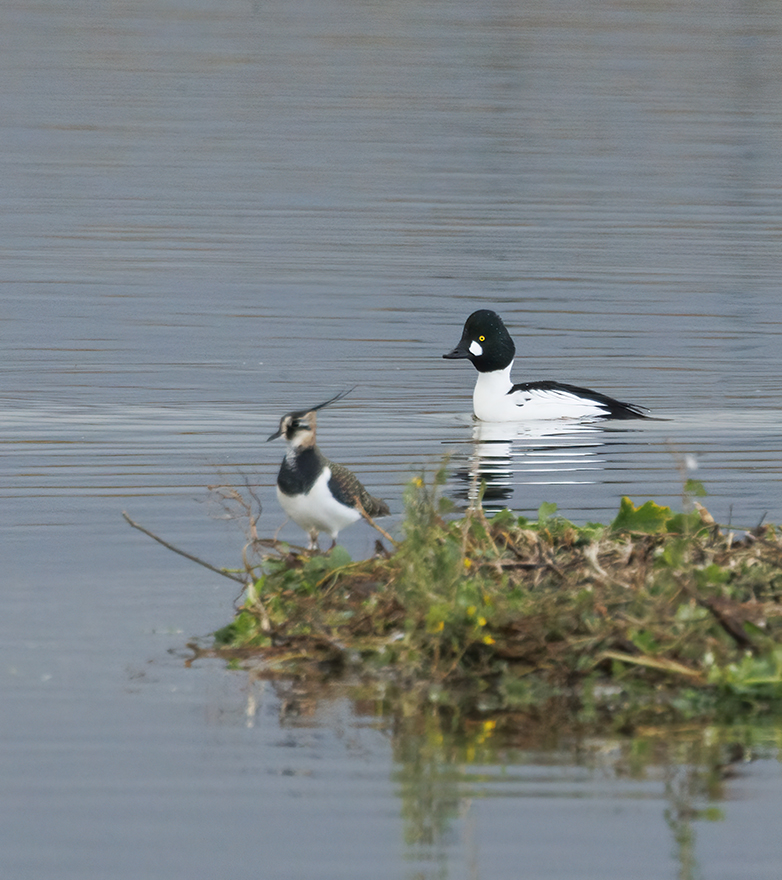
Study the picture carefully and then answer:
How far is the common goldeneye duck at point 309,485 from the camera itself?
8906mm

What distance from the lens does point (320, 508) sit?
893 centimetres

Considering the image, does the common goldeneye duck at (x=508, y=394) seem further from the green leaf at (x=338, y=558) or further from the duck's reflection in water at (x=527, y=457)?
the green leaf at (x=338, y=558)

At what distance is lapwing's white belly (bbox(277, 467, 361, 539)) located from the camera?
8906 mm

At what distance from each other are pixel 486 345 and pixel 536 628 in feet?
26.4

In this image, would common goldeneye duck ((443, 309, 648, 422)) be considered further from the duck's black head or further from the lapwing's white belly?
the lapwing's white belly

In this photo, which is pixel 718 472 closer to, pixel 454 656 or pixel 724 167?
pixel 454 656

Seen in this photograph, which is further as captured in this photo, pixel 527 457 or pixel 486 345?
pixel 486 345

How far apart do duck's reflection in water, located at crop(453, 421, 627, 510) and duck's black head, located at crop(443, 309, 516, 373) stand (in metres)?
0.59

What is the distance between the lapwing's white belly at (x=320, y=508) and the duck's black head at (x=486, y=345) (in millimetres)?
6605

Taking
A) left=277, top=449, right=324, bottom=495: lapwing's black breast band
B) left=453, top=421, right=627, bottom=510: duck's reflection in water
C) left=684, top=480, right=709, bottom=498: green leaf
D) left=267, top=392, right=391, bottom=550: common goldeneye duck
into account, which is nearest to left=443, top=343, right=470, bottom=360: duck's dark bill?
left=453, top=421, right=627, bottom=510: duck's reflection in water

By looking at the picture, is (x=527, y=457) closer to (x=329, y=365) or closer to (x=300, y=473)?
(x=329, y=365)

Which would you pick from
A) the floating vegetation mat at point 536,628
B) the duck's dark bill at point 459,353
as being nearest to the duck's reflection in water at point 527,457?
the duck's dark bill at point 459,353

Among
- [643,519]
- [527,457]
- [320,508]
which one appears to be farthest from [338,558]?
[527,457]

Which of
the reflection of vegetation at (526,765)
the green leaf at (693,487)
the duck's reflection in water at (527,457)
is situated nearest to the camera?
the reflection of vegetation at (526,765)
